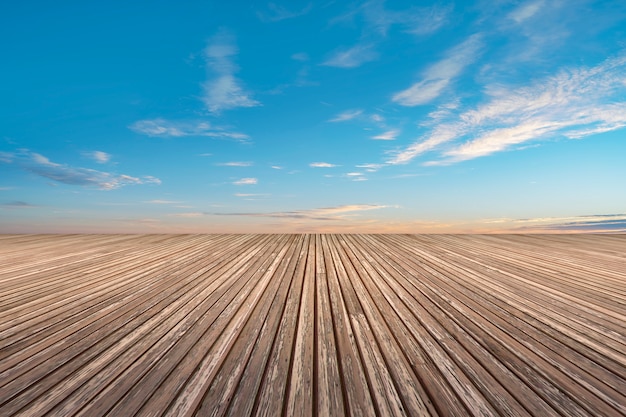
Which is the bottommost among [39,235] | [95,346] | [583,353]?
[583,353]

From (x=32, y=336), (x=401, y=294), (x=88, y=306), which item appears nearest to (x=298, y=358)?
(x=401, y=294)

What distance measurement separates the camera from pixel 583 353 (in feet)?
6.70

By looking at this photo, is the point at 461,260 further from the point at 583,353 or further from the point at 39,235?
the point at 39,235

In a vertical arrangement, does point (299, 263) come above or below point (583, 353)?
above

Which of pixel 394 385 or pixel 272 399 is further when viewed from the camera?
pixel 394 385

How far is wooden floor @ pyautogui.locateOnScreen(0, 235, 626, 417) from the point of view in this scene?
150 cm

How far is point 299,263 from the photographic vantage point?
493 cm

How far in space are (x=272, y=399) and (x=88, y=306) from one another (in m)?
2.42

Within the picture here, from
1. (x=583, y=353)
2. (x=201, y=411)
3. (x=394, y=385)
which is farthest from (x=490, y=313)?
(x=201, y=411)

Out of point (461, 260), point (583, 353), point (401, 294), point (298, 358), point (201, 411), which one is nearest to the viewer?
point (201, 411)

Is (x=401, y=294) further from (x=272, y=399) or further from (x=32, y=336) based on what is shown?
(x=32, y=336)

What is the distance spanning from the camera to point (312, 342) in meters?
2.11

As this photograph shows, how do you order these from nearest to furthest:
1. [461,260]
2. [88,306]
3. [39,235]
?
[88,306] → [461,260] → [39,235]

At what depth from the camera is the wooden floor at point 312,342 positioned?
1.50 metres
